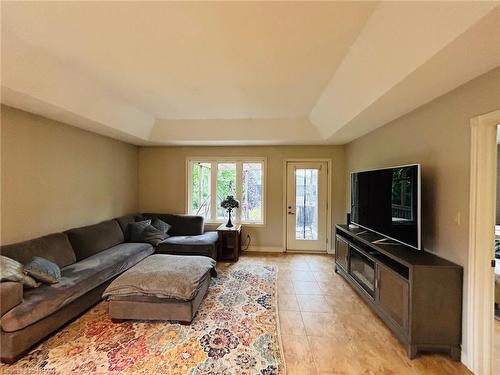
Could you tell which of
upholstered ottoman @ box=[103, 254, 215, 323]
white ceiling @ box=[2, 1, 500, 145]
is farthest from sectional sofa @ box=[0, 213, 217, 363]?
white ceiling @ box=[2, 1, 500, 145]

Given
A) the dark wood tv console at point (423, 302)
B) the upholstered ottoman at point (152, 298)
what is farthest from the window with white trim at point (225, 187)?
the dark wood tv console at point (423, 302)

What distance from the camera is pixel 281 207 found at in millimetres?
5070

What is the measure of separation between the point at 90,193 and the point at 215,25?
343 cm

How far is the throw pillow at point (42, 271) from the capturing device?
2246 millimetres

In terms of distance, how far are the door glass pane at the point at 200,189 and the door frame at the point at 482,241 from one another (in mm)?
4381

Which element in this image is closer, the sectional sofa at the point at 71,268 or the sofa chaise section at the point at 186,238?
the sectional sofa at the point at 71,268

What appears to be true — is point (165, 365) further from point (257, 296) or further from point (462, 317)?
point (462, 317)

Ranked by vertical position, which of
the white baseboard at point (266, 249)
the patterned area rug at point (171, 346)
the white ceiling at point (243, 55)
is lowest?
the patterned area rug at point (171, 346)

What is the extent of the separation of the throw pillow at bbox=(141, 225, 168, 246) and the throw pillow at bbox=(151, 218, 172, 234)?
0.15 metres

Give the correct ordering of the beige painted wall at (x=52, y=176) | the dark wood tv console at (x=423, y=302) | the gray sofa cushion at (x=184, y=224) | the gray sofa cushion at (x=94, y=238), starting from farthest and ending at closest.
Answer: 1. the gray sofa cushion at (x=184, y=224)
2. the gray sofa cushion at (x=94, y=238)
3. the beige painted wall at (x=52, y=176)
4. the dark wood tv console at (x=423, y=302)

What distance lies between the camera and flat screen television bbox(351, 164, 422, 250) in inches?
90.4

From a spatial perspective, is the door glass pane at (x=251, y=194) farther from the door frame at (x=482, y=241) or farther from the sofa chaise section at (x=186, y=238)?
the door frame at (x=482, y=241)

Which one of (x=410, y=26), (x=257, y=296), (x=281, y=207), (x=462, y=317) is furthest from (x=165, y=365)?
(x=281, y=207)

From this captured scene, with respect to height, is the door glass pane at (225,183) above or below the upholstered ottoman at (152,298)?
above
